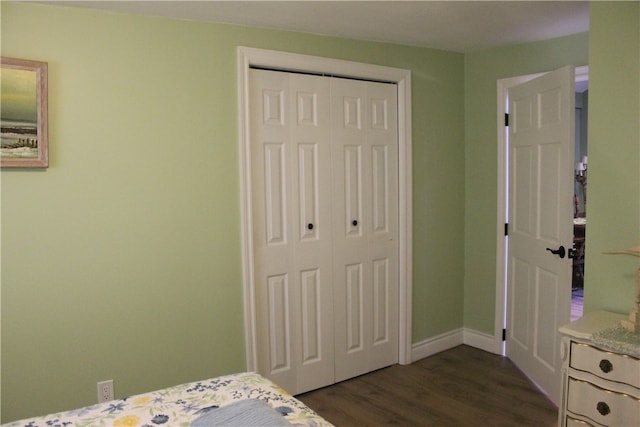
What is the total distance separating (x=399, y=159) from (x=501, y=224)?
890 millimetres

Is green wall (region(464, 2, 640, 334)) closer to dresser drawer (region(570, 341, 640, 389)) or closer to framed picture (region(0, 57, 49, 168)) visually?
dresser drawer (region(570, 341, 640, 389))

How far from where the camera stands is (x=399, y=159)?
3.65 metres

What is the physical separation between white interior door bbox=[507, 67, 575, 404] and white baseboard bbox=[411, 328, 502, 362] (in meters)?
0.19

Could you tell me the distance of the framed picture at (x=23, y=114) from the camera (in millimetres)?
2338

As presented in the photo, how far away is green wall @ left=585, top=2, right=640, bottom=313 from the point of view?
91.0 inches

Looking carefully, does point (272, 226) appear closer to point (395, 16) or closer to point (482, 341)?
point (395, 16)

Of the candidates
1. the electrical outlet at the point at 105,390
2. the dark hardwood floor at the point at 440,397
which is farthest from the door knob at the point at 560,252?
the electrical outlet at the point at 105,390

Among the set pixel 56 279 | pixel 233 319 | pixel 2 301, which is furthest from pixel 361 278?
pixel 2 301

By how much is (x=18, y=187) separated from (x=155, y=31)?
1.02 meters

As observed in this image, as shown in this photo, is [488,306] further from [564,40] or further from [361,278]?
[564,40]

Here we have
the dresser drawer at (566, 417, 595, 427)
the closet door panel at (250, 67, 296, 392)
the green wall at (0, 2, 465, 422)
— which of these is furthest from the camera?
the closet door panel at (250, 67, 296, 392)

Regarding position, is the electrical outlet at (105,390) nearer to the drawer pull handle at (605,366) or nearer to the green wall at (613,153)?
the drawer pull handle at (605,366)

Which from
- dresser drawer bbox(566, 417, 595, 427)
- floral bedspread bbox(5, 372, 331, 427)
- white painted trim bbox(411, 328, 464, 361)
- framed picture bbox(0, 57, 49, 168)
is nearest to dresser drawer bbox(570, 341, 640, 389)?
dresser drawer bbox(566, 417, 595, 427)

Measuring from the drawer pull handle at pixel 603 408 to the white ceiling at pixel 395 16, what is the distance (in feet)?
6.34
